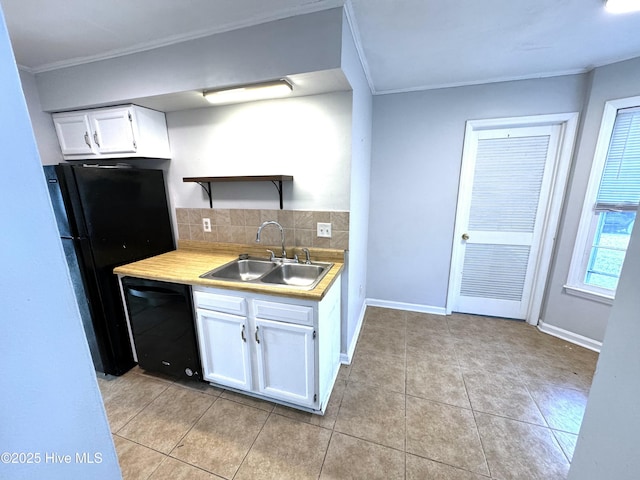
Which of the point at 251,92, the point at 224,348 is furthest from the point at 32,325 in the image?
the point at 251,92

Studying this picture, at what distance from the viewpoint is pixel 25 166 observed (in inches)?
17.3

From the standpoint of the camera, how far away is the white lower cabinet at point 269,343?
1466 millimetres

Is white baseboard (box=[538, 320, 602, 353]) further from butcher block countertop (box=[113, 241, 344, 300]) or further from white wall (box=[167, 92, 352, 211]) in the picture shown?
white wall (box=[167, 92, 352, 211])

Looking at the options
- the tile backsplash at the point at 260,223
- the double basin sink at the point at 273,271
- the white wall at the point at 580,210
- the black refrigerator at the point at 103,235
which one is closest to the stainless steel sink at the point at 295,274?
the double basin sink at the point at 273,271

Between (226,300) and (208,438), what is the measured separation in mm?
839

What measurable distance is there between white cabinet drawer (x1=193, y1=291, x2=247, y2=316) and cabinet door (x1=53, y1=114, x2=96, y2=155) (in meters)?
1.73

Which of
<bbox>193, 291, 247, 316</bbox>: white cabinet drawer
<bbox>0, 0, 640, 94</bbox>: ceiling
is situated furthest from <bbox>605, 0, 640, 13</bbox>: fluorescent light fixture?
<bbox>193, 291, 247, 316</bbox>: white cabinet drawer

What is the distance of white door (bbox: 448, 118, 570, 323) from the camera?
93.2 inches

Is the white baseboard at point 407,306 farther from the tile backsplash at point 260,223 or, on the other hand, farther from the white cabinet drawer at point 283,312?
the white cabinet drawer at point 283,312

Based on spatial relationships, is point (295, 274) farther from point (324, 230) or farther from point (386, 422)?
point (386, 422)

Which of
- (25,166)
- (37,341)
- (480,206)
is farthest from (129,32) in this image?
(480,206)

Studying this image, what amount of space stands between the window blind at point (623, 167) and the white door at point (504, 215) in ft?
0.92

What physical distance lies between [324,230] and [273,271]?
521mm

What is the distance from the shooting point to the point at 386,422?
5.20ft
